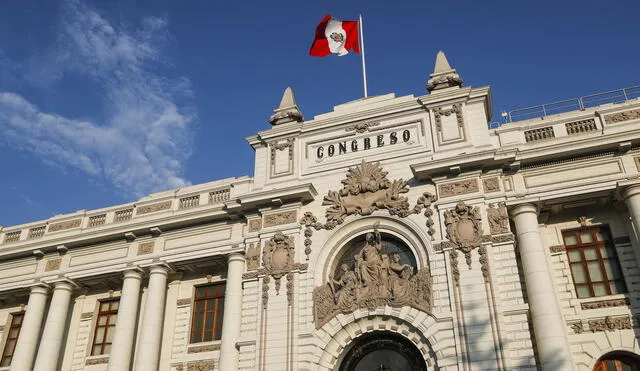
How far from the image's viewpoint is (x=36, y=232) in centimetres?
2803

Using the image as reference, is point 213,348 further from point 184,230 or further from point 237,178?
point 237,178

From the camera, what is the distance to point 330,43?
1035 inches

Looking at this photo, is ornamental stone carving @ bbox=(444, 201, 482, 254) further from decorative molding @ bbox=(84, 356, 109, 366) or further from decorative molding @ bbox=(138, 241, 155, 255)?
decorative molding @ bbox=(84, 356, 109, 366)

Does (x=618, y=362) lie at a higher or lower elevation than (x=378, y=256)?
lower

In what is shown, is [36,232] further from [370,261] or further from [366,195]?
[370,261]

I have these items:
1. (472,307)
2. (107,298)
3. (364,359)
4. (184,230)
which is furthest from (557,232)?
(107,298)

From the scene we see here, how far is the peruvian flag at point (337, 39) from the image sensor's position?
2623cm

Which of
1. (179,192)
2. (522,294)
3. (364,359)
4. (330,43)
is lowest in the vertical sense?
(364,359)

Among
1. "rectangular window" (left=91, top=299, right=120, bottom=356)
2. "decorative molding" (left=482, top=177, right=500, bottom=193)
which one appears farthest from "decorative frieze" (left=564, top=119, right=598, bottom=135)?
"rectangular window" (left=91, top=299, right=120, bottom=356)

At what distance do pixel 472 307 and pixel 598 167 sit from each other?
21.6ft

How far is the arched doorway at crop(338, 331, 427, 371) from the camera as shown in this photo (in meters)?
19.6

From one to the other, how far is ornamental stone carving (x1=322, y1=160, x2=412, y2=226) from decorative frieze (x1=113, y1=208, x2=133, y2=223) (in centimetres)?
959

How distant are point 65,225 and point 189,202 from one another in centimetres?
665

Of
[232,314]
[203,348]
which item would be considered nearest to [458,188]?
[232,314]
